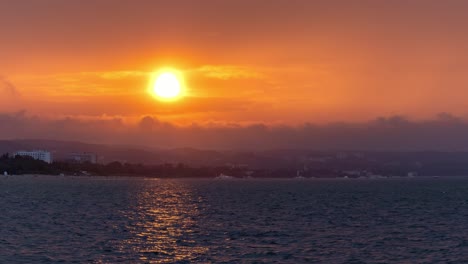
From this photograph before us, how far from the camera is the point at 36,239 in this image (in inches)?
2889

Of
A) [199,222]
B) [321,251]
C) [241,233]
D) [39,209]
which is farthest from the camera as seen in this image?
[39,209]

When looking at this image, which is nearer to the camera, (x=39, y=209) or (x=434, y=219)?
(x=434, y=219)

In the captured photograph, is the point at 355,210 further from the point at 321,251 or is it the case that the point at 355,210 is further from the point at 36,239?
the point at 36,239

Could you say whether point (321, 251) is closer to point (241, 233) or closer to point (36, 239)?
point (241, 233)

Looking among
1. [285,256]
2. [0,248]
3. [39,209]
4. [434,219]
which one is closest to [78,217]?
[39,209]

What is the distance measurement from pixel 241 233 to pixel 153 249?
1739 cm

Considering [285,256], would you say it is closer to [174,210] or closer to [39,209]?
[174,210]

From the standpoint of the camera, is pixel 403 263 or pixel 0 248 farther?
pixel 0 248

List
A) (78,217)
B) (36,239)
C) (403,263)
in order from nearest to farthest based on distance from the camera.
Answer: (403,263) < (36,239) < (78,217)

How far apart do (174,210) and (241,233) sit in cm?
4305

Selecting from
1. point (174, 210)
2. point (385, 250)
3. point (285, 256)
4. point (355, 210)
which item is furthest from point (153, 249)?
point (355, 210)

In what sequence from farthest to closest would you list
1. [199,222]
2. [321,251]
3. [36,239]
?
1. [199,222]
2. [36,239]
3. [321,251]

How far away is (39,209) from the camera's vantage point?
11962cm

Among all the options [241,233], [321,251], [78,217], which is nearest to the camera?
[321,251]
